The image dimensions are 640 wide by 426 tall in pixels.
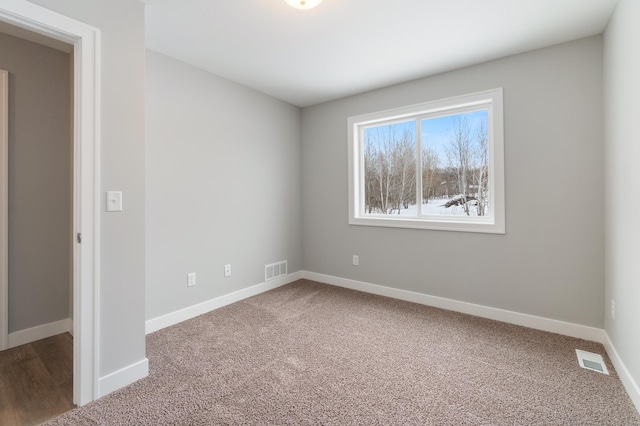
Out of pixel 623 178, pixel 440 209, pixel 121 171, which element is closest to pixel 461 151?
pixel 440 209

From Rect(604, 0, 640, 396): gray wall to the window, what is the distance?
743mm

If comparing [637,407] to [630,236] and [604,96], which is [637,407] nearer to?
[630,236]

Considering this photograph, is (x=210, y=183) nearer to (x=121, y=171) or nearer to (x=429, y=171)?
(x=121, y=171)

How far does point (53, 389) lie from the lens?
1.82 metres

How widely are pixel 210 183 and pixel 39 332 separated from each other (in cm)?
188

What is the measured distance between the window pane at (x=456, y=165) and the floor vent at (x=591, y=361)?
1.34 m

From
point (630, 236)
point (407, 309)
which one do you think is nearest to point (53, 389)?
point (407, 309)

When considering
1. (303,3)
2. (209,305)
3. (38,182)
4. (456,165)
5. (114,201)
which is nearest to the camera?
(114,201)

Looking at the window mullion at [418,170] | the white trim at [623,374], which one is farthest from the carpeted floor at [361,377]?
the window mullion at [418,170]

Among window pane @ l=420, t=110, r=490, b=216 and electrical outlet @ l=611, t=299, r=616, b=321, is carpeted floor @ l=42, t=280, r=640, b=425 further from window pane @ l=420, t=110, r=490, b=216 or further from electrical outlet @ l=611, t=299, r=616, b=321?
window pane @ l=420, t=110, r=490, b=216

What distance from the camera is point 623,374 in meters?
1.84

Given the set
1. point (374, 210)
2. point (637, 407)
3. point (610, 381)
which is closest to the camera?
point (637, 407)

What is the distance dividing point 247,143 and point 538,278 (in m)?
3.23

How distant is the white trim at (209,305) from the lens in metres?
2.62
